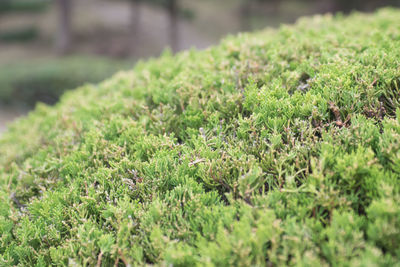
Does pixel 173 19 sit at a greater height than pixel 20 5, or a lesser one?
lesser

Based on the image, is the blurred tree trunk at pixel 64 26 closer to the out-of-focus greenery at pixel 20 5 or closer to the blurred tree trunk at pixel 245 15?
the out-of-focus greenery at pixel 20 5

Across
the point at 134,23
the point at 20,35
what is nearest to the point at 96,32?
the point at 134,23

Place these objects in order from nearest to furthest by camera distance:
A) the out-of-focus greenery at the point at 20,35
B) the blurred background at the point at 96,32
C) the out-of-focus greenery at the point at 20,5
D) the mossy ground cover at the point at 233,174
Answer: the mossy ground cover at the point at 233,174
the blurred background at the point at 96,32
the out-of-focus greenery at the point at 20,35
the out-of-focus greenery at the point at 20,5

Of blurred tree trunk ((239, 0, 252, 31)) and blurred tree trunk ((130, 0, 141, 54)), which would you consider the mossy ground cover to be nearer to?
blurred tree trunk ((130, 0, 141, 54))

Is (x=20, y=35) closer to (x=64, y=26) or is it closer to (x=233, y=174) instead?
(x=64, y=26)

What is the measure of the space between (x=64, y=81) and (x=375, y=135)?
13.3 metres

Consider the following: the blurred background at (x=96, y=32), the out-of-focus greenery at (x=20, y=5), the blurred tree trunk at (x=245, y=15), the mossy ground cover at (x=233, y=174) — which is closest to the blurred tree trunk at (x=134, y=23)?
the blurred background at (x=96, y=32)

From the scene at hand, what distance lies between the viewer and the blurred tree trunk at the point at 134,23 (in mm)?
18906

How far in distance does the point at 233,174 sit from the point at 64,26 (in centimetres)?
1963

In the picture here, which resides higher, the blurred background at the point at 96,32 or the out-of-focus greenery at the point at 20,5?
the out-of-focus greenery at the point at 20,5

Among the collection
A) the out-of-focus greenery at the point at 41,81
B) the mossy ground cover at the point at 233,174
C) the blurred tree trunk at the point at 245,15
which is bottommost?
the out-of-focus greenery at the point at 41,81

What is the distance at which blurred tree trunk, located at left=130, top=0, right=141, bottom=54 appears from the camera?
18.9 m

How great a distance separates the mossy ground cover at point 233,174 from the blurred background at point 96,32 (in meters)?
11.3

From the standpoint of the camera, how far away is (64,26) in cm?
1869
